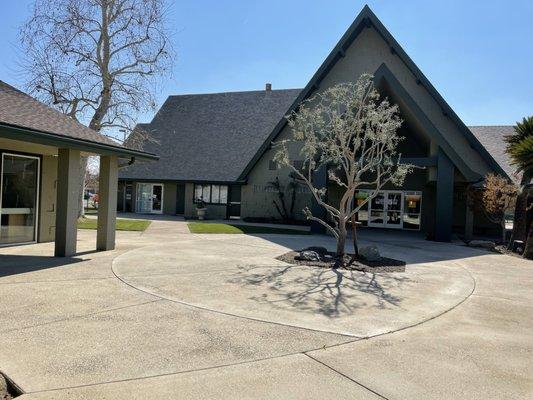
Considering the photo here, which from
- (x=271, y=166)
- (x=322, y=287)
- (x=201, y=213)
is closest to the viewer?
(x=322, y=287)

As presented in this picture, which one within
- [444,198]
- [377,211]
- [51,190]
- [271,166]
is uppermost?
[271,166]

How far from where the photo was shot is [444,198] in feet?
58.5

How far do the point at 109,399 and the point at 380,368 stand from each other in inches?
109

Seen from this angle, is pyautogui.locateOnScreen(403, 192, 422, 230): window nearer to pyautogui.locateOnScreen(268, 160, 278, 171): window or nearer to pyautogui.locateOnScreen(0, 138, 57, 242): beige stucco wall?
pyautogui.locateOnScreen(268, 160, 278, 171): window

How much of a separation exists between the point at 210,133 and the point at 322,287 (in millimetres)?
24442

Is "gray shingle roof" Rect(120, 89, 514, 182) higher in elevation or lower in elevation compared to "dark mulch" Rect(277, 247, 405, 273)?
higher

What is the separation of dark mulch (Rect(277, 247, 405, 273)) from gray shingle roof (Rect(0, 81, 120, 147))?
6343 millimetres

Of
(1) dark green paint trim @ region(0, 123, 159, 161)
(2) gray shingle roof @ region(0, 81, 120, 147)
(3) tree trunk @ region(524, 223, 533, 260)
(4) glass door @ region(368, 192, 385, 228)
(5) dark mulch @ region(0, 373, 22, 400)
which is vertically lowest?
(5) dark mulch @ region(0, 373, 22, 400)

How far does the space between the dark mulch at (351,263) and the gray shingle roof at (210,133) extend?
1531cm

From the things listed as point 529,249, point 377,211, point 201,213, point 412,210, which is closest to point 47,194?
point 201,213

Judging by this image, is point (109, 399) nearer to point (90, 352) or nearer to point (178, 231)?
point (90, 352)

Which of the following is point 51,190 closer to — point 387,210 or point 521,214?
point 521,214

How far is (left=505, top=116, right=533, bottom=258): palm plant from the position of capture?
611 inches

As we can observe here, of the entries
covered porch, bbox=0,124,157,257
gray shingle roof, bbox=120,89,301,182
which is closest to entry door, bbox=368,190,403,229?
gray shingle roof, bbox=120,89,301,182
